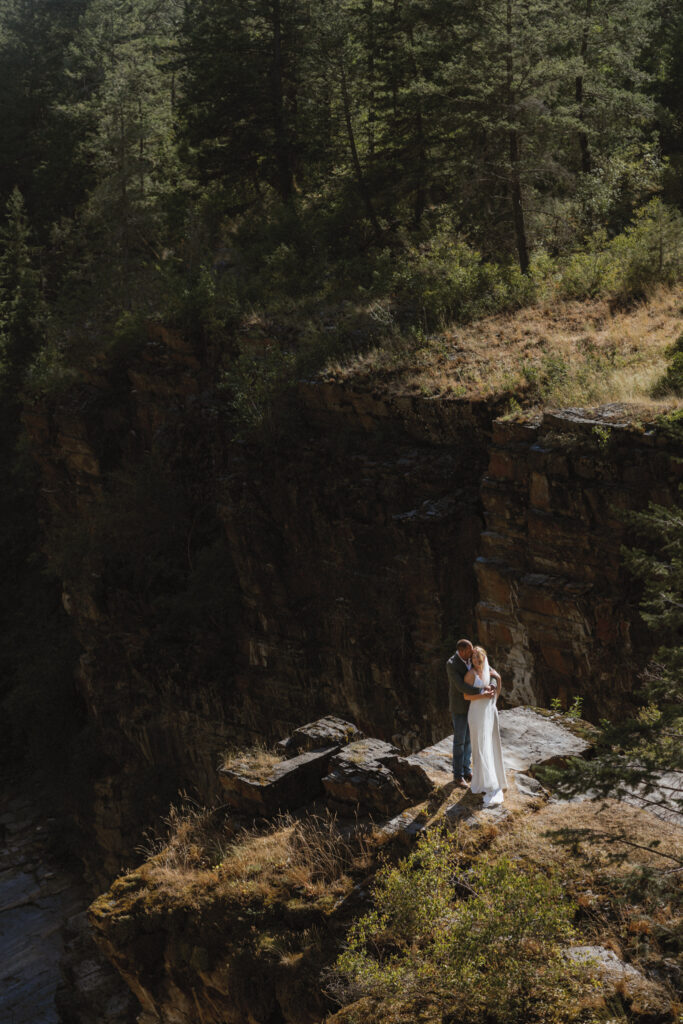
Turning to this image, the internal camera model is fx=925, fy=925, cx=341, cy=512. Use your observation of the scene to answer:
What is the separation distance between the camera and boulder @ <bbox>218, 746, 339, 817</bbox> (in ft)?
29.2

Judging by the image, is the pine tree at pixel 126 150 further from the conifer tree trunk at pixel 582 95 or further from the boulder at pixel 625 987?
the boulder at pixel 625 987

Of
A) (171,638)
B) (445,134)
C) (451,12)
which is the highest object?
(451,12)

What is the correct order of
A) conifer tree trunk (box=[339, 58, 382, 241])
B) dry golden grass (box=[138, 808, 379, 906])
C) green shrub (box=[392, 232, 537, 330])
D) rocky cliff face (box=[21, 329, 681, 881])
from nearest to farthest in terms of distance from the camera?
dry golden grass (box=[138, 808, 379, 906]), rocky cliff face (box=[21, 329, 681, 881]), green shrub (box=[392, 232, 537, 330]), conifer tree trunk (box=[339, 58, 382, 241])

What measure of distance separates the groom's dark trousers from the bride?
0.28 ft

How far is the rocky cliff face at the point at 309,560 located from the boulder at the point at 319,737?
382 cm

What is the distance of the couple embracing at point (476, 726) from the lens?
7887 mm

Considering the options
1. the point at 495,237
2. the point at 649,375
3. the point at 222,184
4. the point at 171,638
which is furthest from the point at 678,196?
the point at 171,638

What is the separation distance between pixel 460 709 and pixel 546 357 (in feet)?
26.7

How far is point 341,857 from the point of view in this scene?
7707 millimetres

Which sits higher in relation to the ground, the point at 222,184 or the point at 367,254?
the point at 222,184

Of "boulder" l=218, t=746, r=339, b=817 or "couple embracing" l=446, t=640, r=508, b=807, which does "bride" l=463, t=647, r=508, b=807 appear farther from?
"boulder" l=218, t=746, r=339, b=817

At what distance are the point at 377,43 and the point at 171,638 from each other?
16.1m

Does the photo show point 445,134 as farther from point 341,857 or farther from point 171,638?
point 341,857

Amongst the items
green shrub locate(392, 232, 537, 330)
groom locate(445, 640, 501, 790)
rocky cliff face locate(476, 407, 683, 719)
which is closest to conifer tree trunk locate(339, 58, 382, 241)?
green shrub locate(392, 232, 537, 330)
